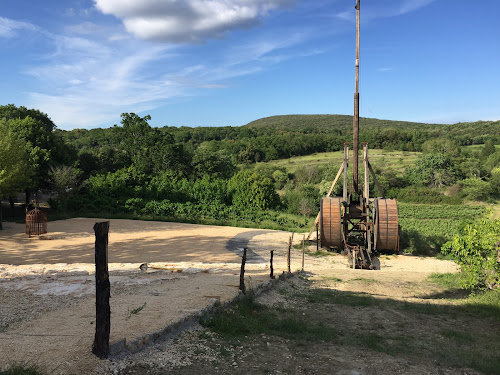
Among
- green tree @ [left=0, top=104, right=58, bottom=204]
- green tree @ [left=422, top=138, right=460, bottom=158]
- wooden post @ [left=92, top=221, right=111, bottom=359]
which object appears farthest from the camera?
green tree @ [left=422, top=138, right=460, bottom=158]

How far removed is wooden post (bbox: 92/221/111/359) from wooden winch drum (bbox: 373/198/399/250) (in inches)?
444

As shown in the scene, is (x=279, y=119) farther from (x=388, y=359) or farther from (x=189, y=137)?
(x=388, y=359)

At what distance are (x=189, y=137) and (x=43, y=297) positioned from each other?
81.2 metres

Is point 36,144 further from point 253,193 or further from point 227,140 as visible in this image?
point 227,140

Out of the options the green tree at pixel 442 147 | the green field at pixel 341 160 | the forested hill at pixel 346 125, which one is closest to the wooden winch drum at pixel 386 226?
the green field at pixel 341 160

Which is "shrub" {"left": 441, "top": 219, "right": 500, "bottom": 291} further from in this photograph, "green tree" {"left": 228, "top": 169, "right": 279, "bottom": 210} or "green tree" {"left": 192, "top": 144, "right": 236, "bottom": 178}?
"green tree" {"left": 192, "top": 144, "right": 236, "bottom": 178}

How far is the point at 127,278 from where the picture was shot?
9844 millimetres

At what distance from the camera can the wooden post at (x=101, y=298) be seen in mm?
4664

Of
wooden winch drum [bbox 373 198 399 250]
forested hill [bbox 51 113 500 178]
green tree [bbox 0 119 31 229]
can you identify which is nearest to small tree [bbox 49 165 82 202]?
forested hill [bbox 51 113 500 178]

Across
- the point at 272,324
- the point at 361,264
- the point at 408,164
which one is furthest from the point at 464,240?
the point at 408,164

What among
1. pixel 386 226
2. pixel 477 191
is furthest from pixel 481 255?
pixel 477 191

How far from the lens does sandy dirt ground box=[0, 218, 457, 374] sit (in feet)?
16.8

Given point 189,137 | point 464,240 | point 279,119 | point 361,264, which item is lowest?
point 361,264

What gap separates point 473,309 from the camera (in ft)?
27.3
